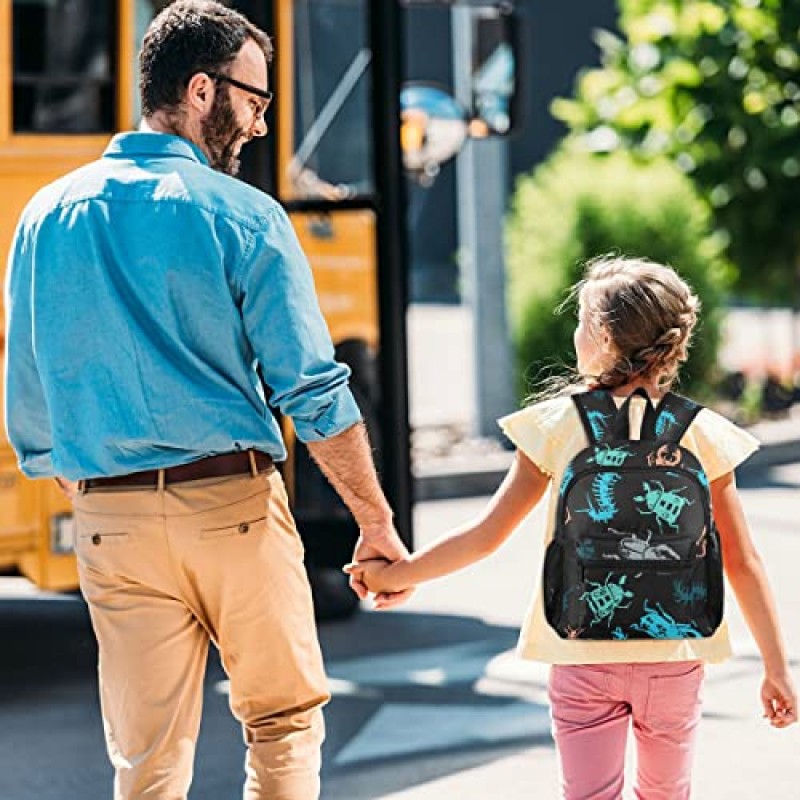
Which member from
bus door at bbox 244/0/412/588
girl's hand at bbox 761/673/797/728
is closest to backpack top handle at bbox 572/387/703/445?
girl's hand at bbox 761/673/797/728

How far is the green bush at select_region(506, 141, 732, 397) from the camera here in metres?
14.2

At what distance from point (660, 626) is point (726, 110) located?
1300 centimetres

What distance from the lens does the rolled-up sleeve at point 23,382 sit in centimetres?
354

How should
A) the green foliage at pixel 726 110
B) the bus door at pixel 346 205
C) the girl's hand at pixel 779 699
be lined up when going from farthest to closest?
the green foliage at pixel 726 110, the bus door at pixel 346 205, the girl's hand at pixel 779 699

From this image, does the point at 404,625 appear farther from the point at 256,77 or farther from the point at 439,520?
the point at 256,77

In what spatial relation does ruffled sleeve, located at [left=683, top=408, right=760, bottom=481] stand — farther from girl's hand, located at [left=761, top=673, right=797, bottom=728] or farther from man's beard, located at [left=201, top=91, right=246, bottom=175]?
man's beard, located at [left=201, top=91, right=246, bottom=175]

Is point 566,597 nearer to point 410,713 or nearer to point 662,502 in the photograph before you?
point 662,502

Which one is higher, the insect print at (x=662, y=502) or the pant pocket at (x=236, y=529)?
the insect print at (x=662, y=502)

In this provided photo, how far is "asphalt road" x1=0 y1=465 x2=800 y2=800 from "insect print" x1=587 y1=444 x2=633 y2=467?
200 cm

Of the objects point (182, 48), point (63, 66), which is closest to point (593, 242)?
point (63, 66)

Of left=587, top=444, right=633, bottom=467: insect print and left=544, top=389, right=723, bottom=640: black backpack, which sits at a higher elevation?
left=587, top=444, right=633, bottom=467: insect print

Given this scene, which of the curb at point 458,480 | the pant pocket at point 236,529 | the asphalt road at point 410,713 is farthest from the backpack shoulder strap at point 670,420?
the curb at point 458,480

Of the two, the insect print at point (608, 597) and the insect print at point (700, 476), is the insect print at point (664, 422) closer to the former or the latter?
the insect print at point (700, 476)

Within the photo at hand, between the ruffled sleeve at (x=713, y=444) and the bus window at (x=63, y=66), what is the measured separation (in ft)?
11.6
